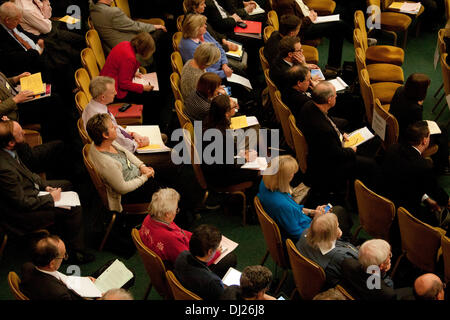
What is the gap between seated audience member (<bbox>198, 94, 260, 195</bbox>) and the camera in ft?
16.3

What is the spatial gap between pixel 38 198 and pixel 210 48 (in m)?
2.35

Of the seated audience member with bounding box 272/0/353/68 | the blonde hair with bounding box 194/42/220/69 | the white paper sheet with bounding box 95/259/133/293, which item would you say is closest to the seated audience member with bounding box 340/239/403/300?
the white paper sheet with bounding box 95/259/133/293

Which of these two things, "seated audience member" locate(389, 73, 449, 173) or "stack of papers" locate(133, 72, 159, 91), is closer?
"seated audience member" locate(389, 73, 449, 173)

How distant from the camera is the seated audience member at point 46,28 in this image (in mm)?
6320

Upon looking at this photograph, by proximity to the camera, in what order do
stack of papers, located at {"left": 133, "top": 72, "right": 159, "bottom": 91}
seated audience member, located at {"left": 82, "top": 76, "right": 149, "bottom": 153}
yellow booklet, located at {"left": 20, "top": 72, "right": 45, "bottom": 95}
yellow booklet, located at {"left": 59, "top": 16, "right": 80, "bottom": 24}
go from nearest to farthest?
seated audience member, located at {"left": 82, "top": 76, "right": 149, "bottom": 153}, yellow booklet, located at {"left": 20, "top": 72, "right": 45, "bottom": 95}, stack of papers, located at {"left": 133, "top": 72, "right": 159, "bottom": 91}, yellow booklet, located at {"left": 59, "top": 16, "right": 80, "bottom": 24}

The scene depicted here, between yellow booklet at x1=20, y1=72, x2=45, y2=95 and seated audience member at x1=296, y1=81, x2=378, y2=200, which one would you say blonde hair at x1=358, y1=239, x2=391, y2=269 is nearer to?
seated audience member at x1=296, y1=81, x2=378, y2=200

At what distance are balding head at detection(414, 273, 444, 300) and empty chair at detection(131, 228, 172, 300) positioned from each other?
68.8 inches

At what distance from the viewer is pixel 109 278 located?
420cm

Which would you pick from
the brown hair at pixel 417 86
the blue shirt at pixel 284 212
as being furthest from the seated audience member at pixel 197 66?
the brown hair at pixel 417 86

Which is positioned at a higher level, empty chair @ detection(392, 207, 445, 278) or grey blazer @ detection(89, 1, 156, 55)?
grey blazer @ detection(89, 1, 156, 55)

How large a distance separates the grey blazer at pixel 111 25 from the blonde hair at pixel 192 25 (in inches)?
29.0

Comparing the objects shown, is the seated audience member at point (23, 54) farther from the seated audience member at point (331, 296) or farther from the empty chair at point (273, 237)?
the seated audience member at point (331, 296)

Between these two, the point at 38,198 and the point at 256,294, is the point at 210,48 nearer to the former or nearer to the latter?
the point at 38,198
